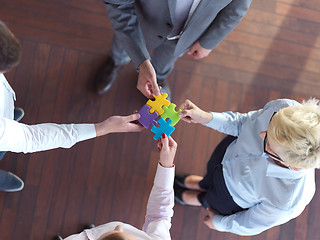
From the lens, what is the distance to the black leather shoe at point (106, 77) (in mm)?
2586

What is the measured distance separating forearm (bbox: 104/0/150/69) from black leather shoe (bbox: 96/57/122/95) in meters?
0.83

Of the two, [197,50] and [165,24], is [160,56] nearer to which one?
[197,50]

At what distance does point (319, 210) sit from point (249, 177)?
4.28 feet

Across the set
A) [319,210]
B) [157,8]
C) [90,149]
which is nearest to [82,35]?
[90,149]

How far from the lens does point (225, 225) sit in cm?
198

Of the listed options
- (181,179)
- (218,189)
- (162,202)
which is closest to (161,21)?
(162,202)

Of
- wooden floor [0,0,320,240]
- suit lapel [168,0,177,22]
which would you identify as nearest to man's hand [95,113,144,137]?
suit lapel [168,0,177,22]

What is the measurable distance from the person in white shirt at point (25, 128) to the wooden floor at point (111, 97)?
30.3 inches

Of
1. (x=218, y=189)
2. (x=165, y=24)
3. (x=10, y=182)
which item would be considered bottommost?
(x=10, y=182)

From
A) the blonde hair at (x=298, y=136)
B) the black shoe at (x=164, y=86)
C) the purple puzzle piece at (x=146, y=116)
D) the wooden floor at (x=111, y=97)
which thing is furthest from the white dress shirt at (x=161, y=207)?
the black shoe at (x=164, y=86)

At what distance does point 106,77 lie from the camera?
2.59 metres

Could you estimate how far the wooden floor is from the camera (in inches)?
95.6

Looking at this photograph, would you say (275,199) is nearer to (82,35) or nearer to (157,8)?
(157,8)

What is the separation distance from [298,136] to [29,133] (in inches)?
50.6
